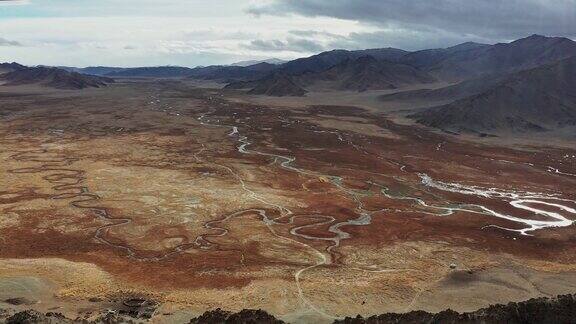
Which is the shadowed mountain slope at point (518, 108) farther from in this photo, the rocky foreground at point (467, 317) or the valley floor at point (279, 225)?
the rocky foreground at point (467, 317)

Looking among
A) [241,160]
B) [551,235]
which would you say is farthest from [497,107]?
[551,235]

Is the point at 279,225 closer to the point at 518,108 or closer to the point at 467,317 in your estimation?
the point at 467,317

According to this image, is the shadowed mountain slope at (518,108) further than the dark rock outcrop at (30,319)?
Yes

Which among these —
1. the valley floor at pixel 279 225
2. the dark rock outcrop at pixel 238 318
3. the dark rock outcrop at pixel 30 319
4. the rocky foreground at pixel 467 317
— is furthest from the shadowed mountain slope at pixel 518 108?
the dark rock outcrop at pixel 30 319

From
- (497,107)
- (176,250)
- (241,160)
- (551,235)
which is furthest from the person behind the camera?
(497,107)

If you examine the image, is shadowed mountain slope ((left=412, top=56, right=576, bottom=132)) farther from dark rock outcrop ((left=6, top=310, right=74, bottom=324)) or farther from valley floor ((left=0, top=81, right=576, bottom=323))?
dark rock outcrop ((left=6, top=310, right=74, bottom=324))

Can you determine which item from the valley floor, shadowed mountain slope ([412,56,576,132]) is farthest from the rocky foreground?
shadowed mountain slope ([412,56,576,132])

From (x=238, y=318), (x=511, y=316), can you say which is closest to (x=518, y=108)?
(x=511, y=316)

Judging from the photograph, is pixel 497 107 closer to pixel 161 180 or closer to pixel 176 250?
pixel 161 180
